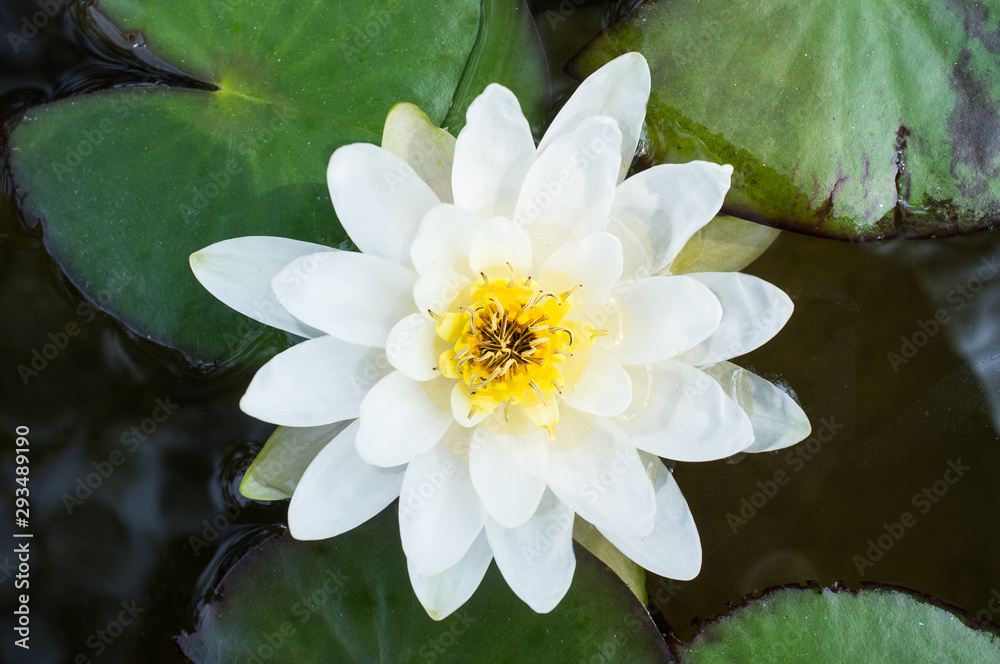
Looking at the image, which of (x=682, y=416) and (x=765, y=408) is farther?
(x=765, y=408)

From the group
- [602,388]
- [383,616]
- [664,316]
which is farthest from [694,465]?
[383,616]

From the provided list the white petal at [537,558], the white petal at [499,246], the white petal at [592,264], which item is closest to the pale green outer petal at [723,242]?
the white petal at [592,264]

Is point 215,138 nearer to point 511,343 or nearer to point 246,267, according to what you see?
point 246,267

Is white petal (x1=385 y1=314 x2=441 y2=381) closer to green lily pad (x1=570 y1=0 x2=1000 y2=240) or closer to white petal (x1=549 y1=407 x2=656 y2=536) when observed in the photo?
white petal (x1=549 y1=407 x2=656 y2=536)

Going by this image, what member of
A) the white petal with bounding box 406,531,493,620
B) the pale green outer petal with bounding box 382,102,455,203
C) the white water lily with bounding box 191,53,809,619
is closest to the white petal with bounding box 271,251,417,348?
the white water lily with bounding box 191,53,809,619

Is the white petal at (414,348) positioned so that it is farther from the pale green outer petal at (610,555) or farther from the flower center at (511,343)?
the pale green outer petal at (610,555)

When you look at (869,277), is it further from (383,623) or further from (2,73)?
(2,73)

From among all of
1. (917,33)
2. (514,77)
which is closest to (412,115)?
(514,77)
